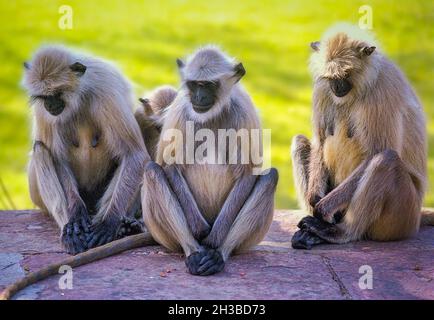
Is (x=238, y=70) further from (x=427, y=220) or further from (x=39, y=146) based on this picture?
(x=427, y=220)

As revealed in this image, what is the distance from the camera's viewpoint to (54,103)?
685 centimetres

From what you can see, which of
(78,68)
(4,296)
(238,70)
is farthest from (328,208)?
(4,296)

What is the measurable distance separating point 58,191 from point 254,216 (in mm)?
1894

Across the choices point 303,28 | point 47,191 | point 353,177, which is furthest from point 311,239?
point 303,28

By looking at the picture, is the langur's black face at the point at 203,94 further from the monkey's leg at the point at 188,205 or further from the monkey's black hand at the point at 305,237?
the monkey's black hand at the point at 305,237

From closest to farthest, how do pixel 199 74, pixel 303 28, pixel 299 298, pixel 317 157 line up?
pixel 299 298, pixel 199 74, pixel 317 157, pixel 303 28

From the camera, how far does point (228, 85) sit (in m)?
6.20

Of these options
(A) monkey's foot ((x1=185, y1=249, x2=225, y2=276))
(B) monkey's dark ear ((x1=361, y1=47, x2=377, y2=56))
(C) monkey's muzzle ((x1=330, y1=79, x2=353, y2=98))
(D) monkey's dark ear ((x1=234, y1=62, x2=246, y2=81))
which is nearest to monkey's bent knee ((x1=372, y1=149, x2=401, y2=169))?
(C) monkey's muzzle ((x1=330, y1=79, x2=353, y2=98))

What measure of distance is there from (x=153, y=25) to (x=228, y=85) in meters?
16.1

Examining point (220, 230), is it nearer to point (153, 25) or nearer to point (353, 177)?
point (353, 177)

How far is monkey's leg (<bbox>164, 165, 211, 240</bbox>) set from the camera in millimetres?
6102

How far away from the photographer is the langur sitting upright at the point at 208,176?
19.9ft

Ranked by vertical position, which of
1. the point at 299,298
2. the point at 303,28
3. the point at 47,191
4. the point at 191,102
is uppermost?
the point at 303,28

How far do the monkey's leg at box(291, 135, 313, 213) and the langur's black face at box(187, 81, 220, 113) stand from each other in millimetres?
1725
